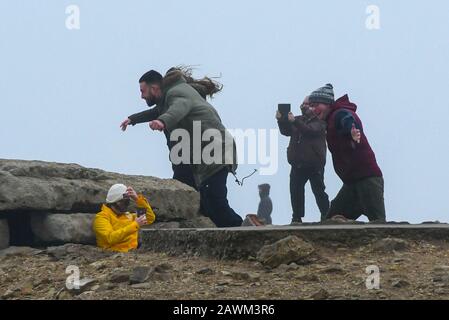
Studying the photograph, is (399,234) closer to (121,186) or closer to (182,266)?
(182,266)

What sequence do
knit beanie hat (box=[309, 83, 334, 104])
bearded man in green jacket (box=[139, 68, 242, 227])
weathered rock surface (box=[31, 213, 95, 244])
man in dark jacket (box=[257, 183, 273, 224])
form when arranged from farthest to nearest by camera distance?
1. man in dark jacket (box=[257, 183, 273, 224])
2. bearded man in green jacket (box=[139, 68, 242, 227])
3. weathered rock surface (box=[31, 213, 95, 244])
4. knit beanie hat (box=[309, 83, 334, 104])

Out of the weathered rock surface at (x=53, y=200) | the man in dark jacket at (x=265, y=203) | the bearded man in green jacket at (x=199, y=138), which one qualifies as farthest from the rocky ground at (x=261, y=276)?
the man in dark jacket at (x=265, y=203)

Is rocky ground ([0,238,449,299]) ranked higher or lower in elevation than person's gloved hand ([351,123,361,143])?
lower

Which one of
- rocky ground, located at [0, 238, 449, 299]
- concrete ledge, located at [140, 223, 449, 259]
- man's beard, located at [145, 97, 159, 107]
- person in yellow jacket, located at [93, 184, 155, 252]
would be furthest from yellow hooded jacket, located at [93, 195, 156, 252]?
concrete ledge, located at [140, 223, 449, 259]

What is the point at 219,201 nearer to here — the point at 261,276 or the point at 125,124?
the point at 125,124

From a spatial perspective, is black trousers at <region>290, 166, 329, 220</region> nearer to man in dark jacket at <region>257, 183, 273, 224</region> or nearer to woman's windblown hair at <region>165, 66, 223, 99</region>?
woman's windblown hair at <region>165, 66, 223, 99</region>

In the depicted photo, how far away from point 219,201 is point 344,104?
1923 mm

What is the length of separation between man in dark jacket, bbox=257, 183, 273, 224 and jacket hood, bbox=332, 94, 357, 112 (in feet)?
24.9

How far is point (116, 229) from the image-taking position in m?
8.98

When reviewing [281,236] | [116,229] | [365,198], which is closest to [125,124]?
[116,229]

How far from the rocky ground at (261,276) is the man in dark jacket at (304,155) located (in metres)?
4.96

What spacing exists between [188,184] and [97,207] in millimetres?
1242

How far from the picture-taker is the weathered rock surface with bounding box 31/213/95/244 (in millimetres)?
9156
